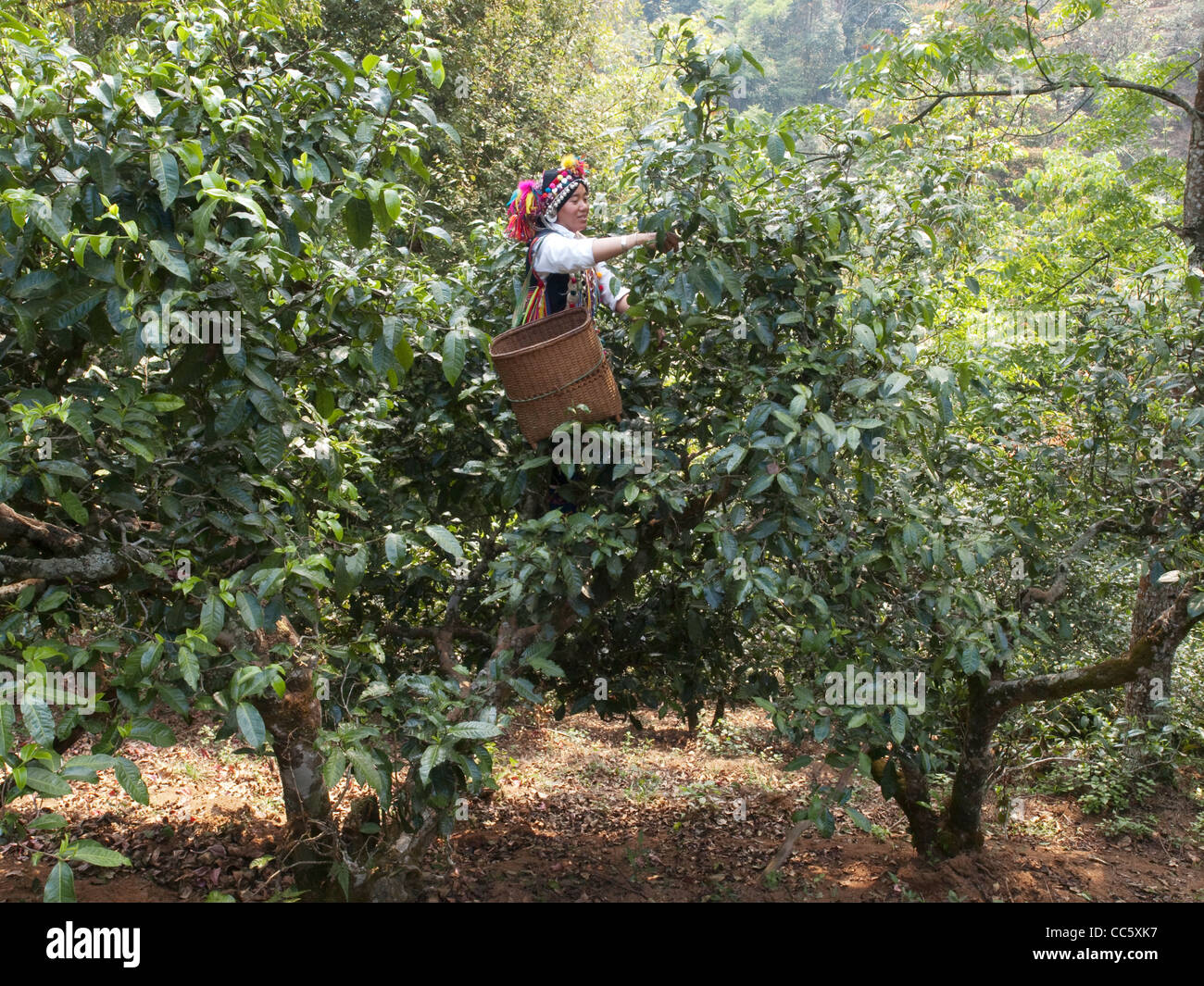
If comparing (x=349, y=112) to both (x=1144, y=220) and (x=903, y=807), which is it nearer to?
(x=903, y=807)

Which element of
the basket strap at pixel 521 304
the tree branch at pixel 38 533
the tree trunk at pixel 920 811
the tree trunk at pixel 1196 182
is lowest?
the tree trunk at pixel 920 811

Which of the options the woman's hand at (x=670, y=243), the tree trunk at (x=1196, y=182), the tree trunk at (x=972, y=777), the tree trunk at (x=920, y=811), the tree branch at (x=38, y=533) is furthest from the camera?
the tree trunk at (x=1196, y=182)

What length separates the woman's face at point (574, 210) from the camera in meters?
3.24

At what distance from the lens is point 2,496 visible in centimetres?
212

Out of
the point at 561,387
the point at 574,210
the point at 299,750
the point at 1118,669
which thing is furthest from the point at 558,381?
the point at 1118,669

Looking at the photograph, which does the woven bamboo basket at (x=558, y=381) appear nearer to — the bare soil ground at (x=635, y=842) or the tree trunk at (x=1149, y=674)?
the bare soil ground at (x=635, y=842)

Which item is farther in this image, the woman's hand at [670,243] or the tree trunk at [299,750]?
the tree trunk at [299,750]

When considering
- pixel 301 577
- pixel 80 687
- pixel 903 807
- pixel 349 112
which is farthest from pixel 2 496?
pixel 903 807

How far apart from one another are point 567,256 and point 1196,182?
15.4 ft

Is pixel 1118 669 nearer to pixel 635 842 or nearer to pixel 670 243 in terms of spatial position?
pixel 670 243

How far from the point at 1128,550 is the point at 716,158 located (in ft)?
7.76

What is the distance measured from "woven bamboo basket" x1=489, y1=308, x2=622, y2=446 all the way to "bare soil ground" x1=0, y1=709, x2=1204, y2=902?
1.90 m

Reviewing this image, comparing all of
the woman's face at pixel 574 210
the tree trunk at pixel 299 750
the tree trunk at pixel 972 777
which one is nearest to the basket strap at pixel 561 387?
the woman's face at pixel 574 210

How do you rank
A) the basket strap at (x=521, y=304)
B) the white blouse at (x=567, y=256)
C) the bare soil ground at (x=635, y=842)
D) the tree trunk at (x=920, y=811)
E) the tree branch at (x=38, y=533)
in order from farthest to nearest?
the tree trunk at (x=920, y=811)
the bare soil ground at (x=635, y=842)
the basket strap at (x=521, y=304)
the white blouse at (x=567, y=256)
the tree branch at (x=38, y=533)
